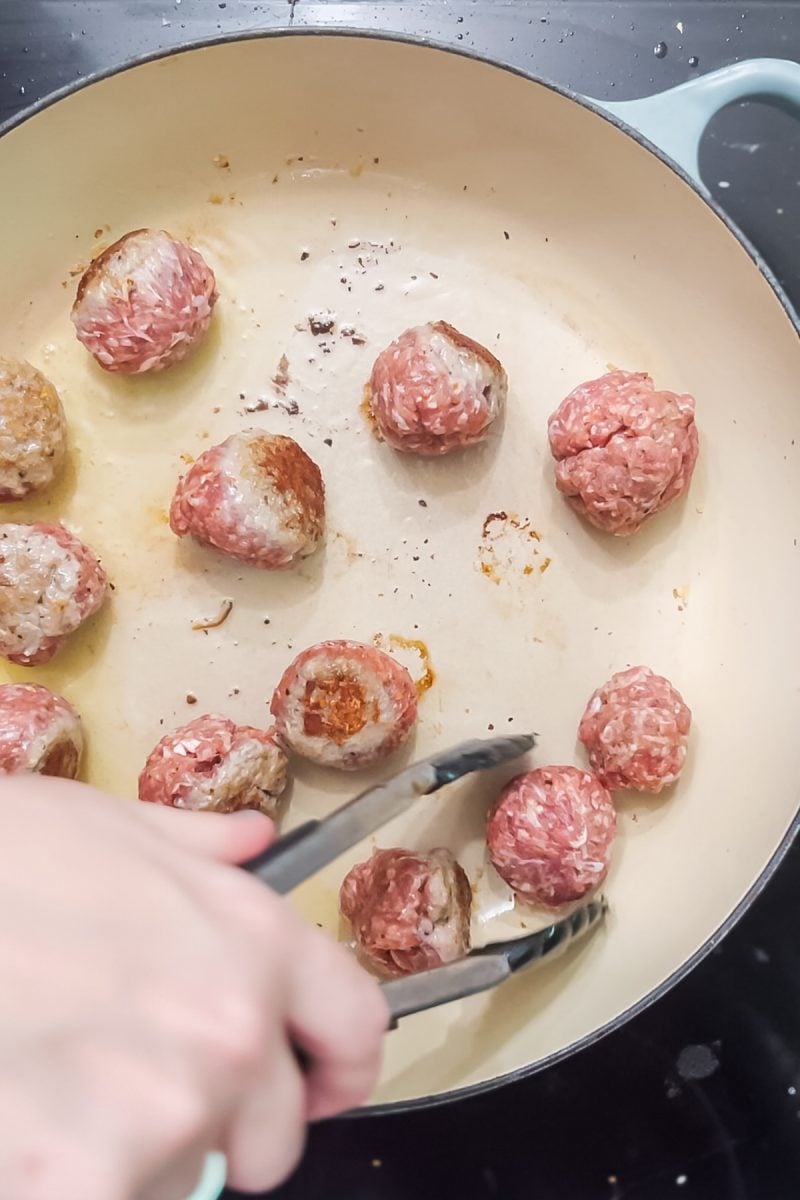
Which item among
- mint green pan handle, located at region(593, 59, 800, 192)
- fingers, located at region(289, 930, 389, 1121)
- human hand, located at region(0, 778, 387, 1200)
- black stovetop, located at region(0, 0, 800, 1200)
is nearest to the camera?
human hand, located at region(0, 778, 387, 1200)

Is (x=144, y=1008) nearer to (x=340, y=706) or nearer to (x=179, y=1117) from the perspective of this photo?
(x=179, y=1117)

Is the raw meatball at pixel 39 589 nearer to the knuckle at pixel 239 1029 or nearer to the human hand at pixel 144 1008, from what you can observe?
the human hand at pixel 144 1008

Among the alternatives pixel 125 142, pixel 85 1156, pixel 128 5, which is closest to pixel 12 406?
pixel 125 142

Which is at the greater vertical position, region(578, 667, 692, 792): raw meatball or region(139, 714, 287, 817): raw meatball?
region(578, 667, 692, 792): raw meatball

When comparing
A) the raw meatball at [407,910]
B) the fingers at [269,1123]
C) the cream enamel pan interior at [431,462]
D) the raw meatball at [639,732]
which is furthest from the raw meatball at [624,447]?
the fingers at [269,1123]

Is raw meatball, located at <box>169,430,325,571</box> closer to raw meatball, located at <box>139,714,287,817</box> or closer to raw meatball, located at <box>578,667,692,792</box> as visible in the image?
raw meatball, located at <box>139,714,287,817</box>

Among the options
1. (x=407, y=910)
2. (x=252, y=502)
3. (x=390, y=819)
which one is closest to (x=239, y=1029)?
(x=390, y=819)

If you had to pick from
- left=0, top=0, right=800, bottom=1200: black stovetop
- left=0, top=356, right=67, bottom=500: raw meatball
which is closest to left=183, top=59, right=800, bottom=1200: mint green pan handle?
left=0, top=0, right=800, bottom=1200: black stovetop
